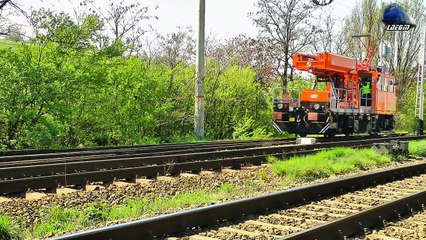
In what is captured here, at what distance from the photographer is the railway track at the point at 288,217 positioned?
5410 millimetres

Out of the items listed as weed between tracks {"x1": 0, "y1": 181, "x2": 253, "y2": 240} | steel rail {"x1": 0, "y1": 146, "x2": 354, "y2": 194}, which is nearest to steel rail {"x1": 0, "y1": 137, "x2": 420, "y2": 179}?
steel rail {"x1": 0, "y1": 146, "x2": 354, "y2": 194}

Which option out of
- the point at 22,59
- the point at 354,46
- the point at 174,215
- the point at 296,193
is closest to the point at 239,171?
the point at 296,193

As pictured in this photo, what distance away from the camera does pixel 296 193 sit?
782 cm

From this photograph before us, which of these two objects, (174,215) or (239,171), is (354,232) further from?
(239,171)

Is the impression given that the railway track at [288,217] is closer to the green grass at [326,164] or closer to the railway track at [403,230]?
the railway track at [403,230]

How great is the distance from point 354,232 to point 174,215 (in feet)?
7.54

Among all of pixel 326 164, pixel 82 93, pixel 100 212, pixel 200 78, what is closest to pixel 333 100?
pixel 200 78

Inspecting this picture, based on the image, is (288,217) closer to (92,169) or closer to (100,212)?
(100,212)

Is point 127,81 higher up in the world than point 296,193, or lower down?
higher up

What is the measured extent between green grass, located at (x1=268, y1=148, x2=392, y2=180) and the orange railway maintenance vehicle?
20.1 ft

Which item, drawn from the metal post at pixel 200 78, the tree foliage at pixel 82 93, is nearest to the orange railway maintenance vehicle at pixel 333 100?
the metal post at pixel 200 78

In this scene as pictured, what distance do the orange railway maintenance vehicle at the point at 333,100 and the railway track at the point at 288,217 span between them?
12011mm

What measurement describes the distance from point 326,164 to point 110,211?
6745mm

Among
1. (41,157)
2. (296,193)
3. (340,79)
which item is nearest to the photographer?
(296,193)
